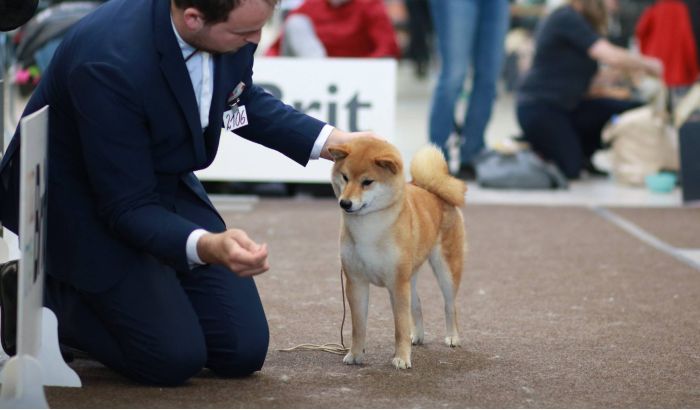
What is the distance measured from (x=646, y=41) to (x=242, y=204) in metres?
4.01

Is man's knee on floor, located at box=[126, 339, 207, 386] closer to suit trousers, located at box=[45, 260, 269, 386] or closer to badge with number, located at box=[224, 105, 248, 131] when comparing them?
suit trousers, located at box=[45, 260, 269, 386]

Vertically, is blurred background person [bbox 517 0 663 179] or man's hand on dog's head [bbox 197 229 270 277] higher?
man's hand on dog's head [bbox 197 229 270 277]

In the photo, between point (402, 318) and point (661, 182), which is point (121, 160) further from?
point (661, 182)

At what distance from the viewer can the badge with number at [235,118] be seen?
106 inches

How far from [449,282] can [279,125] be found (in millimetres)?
615

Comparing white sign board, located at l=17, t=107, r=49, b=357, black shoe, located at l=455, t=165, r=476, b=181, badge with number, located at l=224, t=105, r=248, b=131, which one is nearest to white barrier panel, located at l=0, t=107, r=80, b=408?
white sign board, located at l=17, t=107, r=49, b=357

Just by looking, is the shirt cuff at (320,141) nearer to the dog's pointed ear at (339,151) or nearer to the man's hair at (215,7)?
the dog's pointed ear at (339,151)

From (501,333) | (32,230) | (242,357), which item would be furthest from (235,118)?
(501,333)

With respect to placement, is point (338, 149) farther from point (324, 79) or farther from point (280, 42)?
point (280, 42)

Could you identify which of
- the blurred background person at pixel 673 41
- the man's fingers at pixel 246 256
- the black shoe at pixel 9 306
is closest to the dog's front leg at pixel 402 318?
the man's fingers at pixel 246 256

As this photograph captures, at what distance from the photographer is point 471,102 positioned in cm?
625

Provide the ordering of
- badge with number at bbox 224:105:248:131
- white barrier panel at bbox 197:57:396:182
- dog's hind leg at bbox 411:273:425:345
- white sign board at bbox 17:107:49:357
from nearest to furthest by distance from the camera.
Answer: white sign board at bbox 17:107:49:357, badge with number at bbox 224:105:248:131, dog's hind leg at bbox 411:273:425:345, white barrier panel at bbox 197:57:396:182

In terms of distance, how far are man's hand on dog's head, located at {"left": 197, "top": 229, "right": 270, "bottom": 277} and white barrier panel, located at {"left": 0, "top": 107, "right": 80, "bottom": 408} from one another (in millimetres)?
344

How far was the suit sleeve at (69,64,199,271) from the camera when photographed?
91.1 inches
